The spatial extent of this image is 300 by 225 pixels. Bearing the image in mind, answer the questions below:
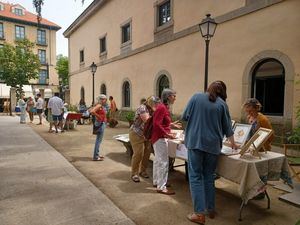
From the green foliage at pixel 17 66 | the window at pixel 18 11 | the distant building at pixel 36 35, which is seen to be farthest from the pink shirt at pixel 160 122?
the window at pixel 18 11

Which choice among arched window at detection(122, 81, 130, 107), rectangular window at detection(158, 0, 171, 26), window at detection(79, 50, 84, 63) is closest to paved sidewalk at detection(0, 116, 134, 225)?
rectangular window at detection(158, 0, 171, 26)

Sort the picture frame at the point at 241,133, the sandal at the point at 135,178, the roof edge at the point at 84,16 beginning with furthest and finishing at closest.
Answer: the roof edge at the point at 84,16, the sandal at the point at 135,178, the picture frame at the point at 241,133

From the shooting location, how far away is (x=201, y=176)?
3.38m

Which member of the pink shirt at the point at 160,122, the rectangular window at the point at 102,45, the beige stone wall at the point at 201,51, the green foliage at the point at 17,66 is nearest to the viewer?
the pink shirt at the point at 160,122

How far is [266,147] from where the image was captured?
3.98 metres

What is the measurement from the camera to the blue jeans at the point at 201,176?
10.9 feet

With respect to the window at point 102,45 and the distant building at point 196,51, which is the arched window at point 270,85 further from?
the window at point 102,45

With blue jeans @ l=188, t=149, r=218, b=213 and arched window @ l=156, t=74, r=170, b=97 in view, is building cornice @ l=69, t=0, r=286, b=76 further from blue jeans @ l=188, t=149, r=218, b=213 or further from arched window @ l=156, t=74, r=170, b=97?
blue jeans @ l=188, t=149, r=218, b=213

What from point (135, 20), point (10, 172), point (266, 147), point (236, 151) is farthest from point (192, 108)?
point (135, 20)

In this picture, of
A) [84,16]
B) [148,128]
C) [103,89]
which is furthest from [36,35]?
[148,128]

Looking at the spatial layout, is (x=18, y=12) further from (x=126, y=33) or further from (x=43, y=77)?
(x=126, y=33)

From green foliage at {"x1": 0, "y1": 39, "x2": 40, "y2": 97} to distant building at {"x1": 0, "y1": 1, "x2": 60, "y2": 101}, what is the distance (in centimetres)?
939

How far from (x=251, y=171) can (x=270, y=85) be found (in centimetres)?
549

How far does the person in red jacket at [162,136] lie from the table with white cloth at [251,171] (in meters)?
0.99
